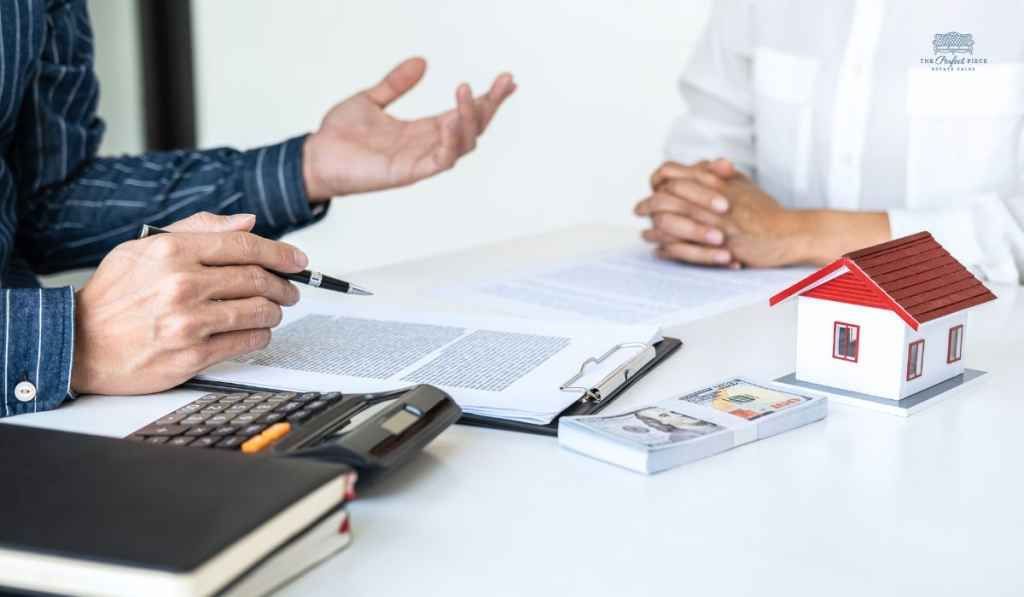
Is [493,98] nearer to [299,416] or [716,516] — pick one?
[299,416]

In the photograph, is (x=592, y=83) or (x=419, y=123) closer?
(x=419, y=123)

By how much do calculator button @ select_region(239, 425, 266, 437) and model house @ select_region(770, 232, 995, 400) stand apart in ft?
1.46

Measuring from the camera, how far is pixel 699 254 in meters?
1.49

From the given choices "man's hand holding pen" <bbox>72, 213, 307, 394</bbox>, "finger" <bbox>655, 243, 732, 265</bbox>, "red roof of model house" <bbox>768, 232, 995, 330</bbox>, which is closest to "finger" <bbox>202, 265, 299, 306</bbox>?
"man's hand holding pen" <bbox>72, 213, 307, 394</bbox>

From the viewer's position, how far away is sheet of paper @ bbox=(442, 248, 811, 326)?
3.95 ft

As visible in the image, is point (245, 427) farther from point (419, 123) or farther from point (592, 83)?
point (592, 83)

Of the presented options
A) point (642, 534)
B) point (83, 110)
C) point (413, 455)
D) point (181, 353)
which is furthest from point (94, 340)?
point (83, 110)

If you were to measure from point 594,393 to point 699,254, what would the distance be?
26.3 inches

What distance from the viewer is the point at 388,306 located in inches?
47.6

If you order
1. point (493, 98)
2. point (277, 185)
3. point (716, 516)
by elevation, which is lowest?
point (716, 516)

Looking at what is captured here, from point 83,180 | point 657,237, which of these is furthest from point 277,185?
point 657,237

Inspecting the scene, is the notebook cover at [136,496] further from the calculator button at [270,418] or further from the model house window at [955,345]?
the model house window at [955,345]

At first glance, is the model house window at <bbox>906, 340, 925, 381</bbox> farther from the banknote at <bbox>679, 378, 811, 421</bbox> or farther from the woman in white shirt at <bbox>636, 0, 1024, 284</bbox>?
the woman in white shirt at <bbox>636, 0, 1024, 284</bbox>

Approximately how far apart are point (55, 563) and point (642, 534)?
0.32 metres
